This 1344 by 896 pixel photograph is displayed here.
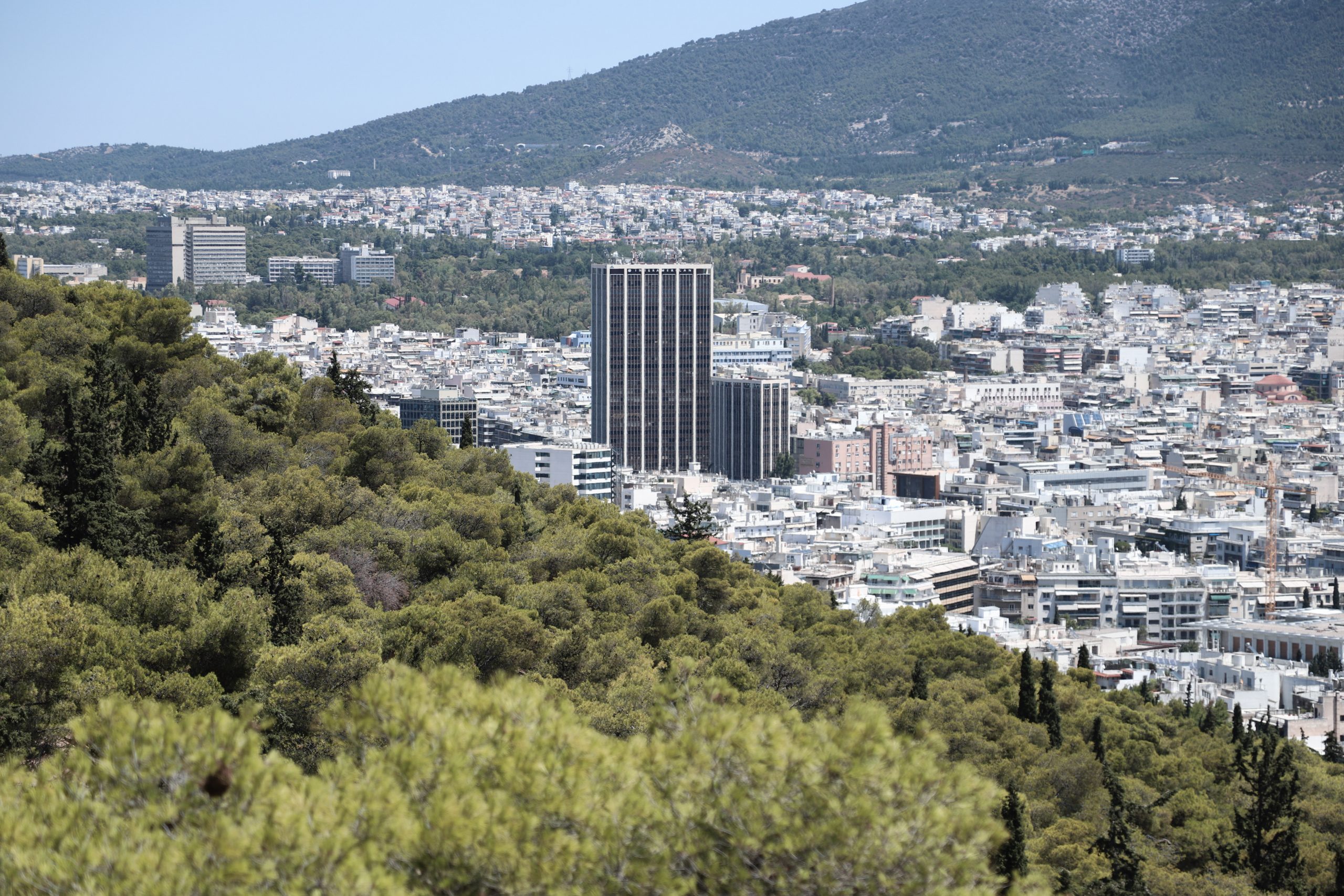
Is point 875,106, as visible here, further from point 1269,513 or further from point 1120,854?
point 1120,854

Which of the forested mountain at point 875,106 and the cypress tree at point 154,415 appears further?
the forested mountain at point 875,106

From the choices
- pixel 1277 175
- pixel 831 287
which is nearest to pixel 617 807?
pixel 831 287

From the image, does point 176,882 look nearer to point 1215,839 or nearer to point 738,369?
point 1215,839

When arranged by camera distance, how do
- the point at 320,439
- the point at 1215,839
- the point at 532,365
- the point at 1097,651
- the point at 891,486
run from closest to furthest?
the point at 1215,839 → the point at 320,439 → the point at 1097,651 → the point at 891,486 → the point at 532,365

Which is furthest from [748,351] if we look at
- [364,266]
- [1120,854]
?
[1120,854]

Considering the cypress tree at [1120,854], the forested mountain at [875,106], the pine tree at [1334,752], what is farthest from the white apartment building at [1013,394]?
the cypress tree at [1120,854]

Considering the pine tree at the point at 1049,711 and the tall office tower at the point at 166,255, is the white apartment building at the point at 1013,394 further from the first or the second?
the pine tree at the point at 1049,711
